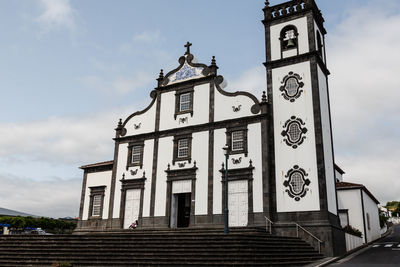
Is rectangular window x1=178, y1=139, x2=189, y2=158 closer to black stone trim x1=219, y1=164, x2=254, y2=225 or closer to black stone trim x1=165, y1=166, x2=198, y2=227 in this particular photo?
black stone trim x1=165, y1=166, x2=198, y2=227

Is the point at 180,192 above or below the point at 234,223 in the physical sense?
above

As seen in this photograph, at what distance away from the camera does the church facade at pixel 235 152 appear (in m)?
20.5

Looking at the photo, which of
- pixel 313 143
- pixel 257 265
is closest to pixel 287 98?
pixel 313 143

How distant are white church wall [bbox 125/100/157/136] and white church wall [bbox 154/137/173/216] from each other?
1.62 metres

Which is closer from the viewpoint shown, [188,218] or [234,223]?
[234,223]

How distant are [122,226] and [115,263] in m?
10.3

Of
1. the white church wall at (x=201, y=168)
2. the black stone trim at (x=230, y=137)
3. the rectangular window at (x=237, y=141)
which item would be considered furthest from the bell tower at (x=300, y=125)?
the white church wall at (x=201, y=168)

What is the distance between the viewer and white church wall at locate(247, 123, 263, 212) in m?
21.0

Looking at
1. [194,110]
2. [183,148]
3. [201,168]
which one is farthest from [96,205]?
[194,110]

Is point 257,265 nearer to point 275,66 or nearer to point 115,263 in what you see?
point 115,263

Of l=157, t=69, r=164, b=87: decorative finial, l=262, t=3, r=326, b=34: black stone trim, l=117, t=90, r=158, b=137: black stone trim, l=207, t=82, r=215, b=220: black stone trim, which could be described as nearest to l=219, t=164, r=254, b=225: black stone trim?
l=207, t=82, r=215, b=220: black stone trim

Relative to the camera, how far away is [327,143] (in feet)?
71.3

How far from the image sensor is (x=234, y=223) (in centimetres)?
2141

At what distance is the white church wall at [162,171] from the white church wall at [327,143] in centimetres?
→ 958
